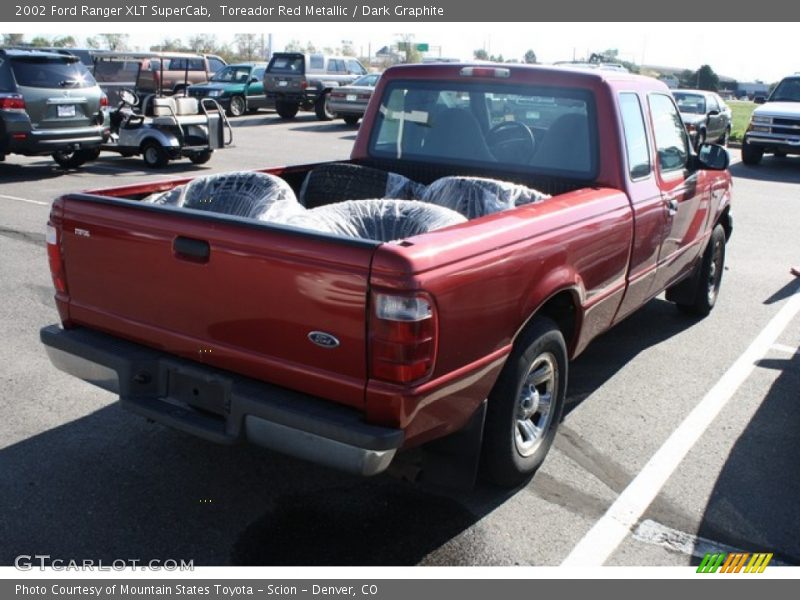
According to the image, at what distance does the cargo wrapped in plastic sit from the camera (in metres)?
3.80

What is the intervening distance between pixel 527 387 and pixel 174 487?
1705 mm

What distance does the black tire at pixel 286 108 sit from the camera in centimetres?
2520

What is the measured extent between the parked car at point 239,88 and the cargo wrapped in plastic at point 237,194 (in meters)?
22.5

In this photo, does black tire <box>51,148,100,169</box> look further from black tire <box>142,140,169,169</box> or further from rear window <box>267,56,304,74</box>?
rear window <box>267,56,304,74</box>

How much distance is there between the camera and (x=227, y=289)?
3150 mm

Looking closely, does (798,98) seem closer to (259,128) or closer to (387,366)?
(259,128)

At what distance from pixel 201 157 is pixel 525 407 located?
38.9 feet

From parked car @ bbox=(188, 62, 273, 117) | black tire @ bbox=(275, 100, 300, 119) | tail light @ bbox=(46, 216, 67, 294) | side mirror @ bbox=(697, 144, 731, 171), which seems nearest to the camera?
tail light @ bbox=(46, 216, 67, 294)

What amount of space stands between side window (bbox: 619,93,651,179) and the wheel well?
40.7 inches

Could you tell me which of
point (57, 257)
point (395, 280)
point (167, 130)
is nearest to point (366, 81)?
point (167, 130)

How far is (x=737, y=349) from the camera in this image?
19.5 feet

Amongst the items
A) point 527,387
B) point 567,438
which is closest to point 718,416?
point 567,438

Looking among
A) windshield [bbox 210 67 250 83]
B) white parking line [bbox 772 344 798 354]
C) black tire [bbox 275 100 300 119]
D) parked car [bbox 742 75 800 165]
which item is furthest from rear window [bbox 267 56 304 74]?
white parking line [bbox 772 344 798 354]

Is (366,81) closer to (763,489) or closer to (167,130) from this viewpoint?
(167,130)
